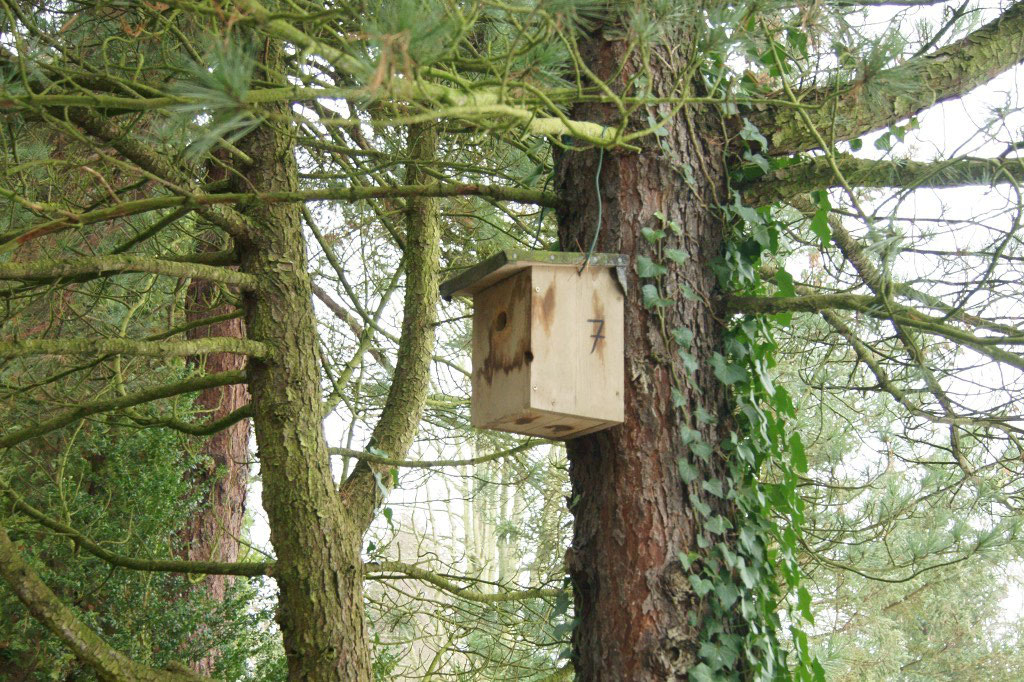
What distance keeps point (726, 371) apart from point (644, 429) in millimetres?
266

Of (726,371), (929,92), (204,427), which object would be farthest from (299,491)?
(929,92)

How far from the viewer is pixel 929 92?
2412 millimetres

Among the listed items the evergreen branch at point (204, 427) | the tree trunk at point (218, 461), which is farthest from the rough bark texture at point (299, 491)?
the tree trunk at point (218, 461)

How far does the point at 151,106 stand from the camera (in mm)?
1745

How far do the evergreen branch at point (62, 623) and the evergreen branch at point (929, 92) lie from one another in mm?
2201

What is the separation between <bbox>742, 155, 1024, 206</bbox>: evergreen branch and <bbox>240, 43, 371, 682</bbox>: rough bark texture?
133cm

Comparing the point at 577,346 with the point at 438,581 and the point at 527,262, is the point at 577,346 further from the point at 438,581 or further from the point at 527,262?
the point at 438,581

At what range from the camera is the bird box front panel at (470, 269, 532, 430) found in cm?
224

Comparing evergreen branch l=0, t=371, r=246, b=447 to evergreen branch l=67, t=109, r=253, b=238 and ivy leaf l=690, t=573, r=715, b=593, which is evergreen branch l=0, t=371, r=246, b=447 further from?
ivy leaf l=690, t=573, r=715, b=593

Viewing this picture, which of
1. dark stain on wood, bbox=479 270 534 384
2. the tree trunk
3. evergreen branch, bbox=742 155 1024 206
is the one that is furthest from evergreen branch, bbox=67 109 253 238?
the tree trunk

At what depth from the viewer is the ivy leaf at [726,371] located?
233 cm

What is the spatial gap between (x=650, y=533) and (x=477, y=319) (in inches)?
28.5

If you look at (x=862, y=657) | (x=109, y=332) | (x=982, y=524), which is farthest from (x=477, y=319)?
(x=862, y=657)

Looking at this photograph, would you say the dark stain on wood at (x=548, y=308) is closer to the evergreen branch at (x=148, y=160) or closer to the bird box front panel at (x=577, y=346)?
the bird box front panel at (x=577, y=346)
